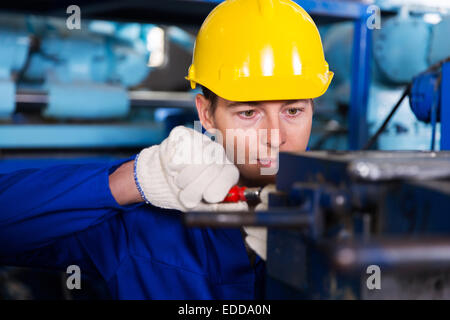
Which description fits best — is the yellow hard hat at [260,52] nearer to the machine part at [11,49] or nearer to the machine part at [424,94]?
the machine part at [424,94]

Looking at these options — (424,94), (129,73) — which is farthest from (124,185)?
(129,73)

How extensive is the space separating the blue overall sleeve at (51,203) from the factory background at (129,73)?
3.32 feet

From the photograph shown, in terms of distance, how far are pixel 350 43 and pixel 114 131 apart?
131 cm

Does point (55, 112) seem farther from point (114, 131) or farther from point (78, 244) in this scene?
point (78, 244)

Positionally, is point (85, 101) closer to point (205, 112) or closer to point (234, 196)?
point (205, 112)

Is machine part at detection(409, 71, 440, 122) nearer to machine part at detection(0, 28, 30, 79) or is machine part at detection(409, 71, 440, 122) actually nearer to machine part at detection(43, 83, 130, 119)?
machine part at detection(43, 83, 130, 119)

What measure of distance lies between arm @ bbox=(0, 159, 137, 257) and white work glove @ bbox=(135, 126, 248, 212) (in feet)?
0.35

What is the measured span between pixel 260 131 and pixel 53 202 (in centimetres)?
46

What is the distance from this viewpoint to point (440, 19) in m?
2.15

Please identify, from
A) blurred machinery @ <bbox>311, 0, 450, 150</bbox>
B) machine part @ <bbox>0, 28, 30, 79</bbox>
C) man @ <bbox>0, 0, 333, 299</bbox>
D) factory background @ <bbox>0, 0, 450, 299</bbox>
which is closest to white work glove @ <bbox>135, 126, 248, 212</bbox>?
man @ <bbox>0, 0, 333, 299</bbox>

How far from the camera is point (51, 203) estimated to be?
99 centimetres

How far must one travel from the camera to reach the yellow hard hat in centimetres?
107

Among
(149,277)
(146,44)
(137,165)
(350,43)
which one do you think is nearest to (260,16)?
(137,165)

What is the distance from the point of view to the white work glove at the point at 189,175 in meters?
0.86
